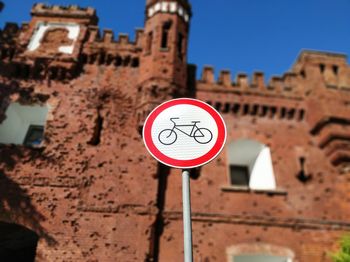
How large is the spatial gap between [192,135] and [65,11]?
37.9 feet

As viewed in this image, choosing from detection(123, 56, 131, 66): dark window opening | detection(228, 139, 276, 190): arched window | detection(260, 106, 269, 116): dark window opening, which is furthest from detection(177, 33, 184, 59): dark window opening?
detection(228, 139, 276, 190): arched window

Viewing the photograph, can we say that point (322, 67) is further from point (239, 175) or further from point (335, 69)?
point (239, 175)

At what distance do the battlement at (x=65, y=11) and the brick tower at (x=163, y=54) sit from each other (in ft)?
7.04

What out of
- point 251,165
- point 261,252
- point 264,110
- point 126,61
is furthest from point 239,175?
point 126,61

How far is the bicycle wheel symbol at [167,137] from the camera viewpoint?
124 inches

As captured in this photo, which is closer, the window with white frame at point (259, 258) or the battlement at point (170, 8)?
the window with white frame at point (259, 258)

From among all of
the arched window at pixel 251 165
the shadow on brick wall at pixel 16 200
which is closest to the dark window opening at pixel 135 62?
the arched window at pixel 251 165

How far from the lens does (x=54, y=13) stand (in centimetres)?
1289

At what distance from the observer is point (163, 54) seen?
11430 mm

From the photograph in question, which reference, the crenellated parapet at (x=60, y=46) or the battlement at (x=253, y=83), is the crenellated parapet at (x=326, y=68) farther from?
the crenellated parapet at (x=60, y=46)

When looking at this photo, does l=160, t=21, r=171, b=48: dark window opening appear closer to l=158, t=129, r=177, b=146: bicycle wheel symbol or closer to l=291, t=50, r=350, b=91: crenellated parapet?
l=291, t=50, r=350, b=91: crenellated parapet

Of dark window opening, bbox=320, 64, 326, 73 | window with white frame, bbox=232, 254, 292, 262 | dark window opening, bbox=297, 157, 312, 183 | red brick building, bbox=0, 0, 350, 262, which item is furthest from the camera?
dark window opening, bbox=320, 64, 326, 73

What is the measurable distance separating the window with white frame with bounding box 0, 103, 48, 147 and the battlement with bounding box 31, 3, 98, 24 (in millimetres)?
4045

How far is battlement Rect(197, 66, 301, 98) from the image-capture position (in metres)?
11.8
